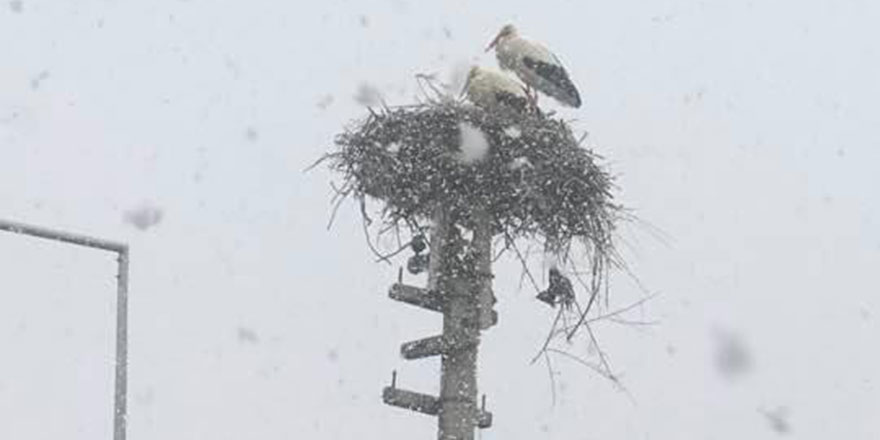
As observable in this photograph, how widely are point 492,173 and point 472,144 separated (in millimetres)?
223

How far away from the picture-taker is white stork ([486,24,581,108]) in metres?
12.0

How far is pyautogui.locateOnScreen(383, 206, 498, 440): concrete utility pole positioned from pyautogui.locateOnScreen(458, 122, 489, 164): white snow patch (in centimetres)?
36

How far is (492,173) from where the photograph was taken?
407 inches

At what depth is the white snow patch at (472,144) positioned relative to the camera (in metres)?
10.4

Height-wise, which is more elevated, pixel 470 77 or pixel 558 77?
pixel 558 77

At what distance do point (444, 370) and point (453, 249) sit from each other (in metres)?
0.74

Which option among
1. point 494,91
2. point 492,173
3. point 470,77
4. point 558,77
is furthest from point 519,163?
point 558,77

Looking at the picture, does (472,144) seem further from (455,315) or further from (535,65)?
(535,65)

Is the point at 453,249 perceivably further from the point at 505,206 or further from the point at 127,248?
the point at 127,248

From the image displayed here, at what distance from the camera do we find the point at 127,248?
9.51 meters

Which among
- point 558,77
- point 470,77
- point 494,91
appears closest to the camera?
point 494,91

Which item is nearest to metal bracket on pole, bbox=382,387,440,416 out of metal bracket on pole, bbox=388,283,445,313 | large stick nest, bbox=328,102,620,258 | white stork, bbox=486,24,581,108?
metal bracket on pole, bbox=388,283,445,313

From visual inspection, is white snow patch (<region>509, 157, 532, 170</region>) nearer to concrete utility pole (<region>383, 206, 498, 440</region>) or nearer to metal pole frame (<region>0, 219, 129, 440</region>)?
concrete utility pole (<region>383, 206, 498, 440</region>)

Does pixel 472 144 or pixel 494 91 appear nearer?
pixel 472 144
